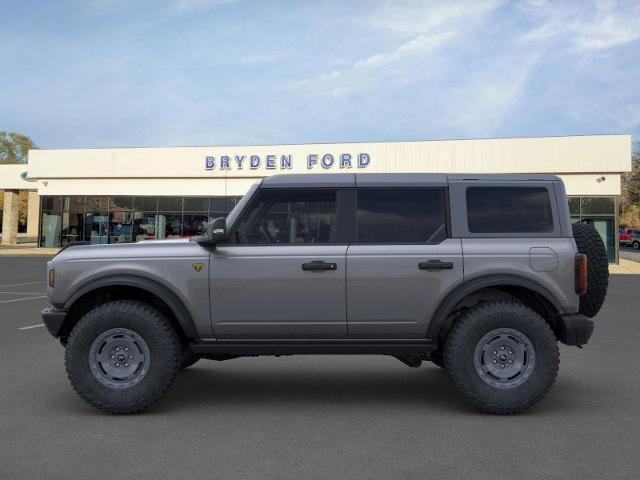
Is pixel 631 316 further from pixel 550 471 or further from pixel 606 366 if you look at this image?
pixel 550 471

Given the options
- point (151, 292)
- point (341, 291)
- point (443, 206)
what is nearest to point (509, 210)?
point (443, 206)

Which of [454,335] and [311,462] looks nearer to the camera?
[311,462]

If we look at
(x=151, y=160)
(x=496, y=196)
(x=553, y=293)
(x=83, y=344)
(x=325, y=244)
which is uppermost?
(x=151, y=160)

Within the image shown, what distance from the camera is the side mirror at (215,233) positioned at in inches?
195

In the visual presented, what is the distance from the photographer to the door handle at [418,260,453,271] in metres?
5.00

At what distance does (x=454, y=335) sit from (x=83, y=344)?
301 centimetres

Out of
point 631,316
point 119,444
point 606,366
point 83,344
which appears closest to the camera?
point 119,444

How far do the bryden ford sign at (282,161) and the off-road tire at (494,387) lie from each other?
30814 millimetres

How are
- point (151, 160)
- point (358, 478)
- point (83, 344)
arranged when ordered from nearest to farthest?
point (358, 478) → point (83, 344) → point (151, 160)

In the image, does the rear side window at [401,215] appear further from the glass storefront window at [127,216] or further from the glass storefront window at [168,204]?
the glass storefront window at [168,204]

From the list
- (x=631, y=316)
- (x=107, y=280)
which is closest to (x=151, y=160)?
(x=631, y=316)

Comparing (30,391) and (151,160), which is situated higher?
(151,160)

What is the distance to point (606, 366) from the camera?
6.96 metres

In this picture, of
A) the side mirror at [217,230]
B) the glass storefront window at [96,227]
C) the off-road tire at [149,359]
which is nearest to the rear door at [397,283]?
the side mirror at [217,230]
